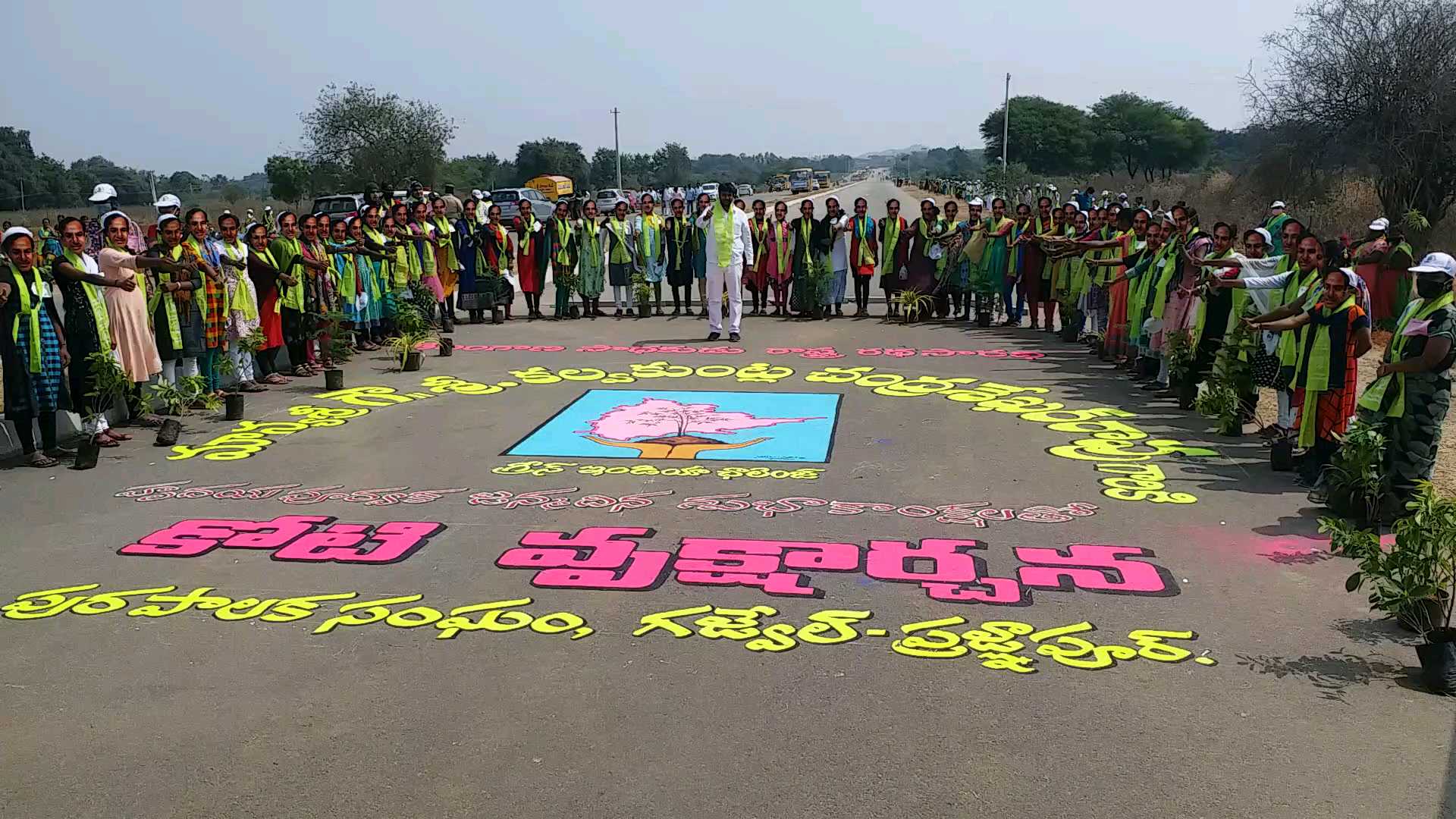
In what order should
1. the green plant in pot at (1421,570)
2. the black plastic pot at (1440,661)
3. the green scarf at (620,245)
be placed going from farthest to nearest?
1. the green scarf at (620,245)
2. the green plant in pot at (1421,570)
3. the black plastic pot at (1440,661)

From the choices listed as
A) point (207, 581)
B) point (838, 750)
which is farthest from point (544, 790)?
point (207, 581)

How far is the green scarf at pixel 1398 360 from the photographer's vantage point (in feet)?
19.1

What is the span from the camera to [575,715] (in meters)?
4.02

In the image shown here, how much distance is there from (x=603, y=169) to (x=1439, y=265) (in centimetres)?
8436

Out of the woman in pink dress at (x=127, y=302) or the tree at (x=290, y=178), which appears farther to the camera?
the tree at (x=290, y=178)

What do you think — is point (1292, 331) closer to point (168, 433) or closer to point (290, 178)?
point (168, 433)

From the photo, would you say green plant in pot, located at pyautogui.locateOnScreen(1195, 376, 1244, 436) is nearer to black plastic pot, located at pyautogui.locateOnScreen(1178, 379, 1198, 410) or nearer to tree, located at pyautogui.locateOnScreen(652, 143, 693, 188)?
black plastic pot, located at pyautogui.locateOnScreen(1178, 379, 1198, 410)

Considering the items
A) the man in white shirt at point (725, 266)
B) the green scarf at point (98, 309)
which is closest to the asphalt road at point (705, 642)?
the green scarf at point (98, 309)

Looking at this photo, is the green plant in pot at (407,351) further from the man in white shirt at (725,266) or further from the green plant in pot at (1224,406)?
the green plant in pot at (1224,406)

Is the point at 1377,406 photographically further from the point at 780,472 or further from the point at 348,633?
the point at 348,633

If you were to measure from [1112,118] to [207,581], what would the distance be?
273 ft

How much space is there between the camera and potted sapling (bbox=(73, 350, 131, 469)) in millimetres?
7872

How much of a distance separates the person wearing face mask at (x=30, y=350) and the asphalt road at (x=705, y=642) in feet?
1.68

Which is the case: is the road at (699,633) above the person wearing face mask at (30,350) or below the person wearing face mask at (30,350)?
below
